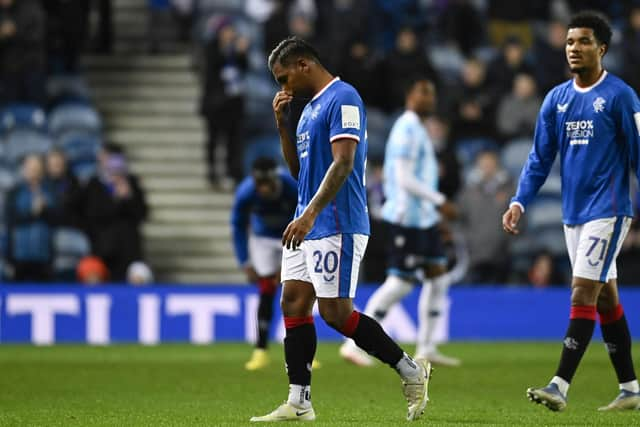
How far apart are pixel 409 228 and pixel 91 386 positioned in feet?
11.7

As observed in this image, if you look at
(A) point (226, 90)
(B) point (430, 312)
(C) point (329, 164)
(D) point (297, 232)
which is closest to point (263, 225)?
(B) point (430, 312)

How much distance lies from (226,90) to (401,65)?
2.63 m

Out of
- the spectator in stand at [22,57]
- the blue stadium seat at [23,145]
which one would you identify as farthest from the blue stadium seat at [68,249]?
the spectator in stand at [22,57]

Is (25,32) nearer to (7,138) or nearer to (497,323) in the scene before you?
(7,138)

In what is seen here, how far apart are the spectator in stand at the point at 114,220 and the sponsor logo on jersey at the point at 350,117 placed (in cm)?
1014

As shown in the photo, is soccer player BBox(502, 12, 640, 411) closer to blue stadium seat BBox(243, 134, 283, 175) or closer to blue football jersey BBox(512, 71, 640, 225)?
blue football jersey BBox(512, 71, 640, 225)

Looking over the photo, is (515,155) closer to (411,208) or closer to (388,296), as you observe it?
(411,208)

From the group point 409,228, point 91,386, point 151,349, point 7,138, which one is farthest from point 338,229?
point 7,138

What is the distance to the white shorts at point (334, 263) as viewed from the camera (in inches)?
320

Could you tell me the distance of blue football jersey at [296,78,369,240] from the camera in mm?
8117

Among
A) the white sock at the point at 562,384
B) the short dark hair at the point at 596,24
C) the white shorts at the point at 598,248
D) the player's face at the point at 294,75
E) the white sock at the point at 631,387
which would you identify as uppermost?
the short dark hair at the point at 596,24

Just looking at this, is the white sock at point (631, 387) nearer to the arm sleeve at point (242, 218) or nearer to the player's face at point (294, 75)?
the player's face at point (294, 75)

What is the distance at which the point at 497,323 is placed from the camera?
1733 cm

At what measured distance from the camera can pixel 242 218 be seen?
13367mm
